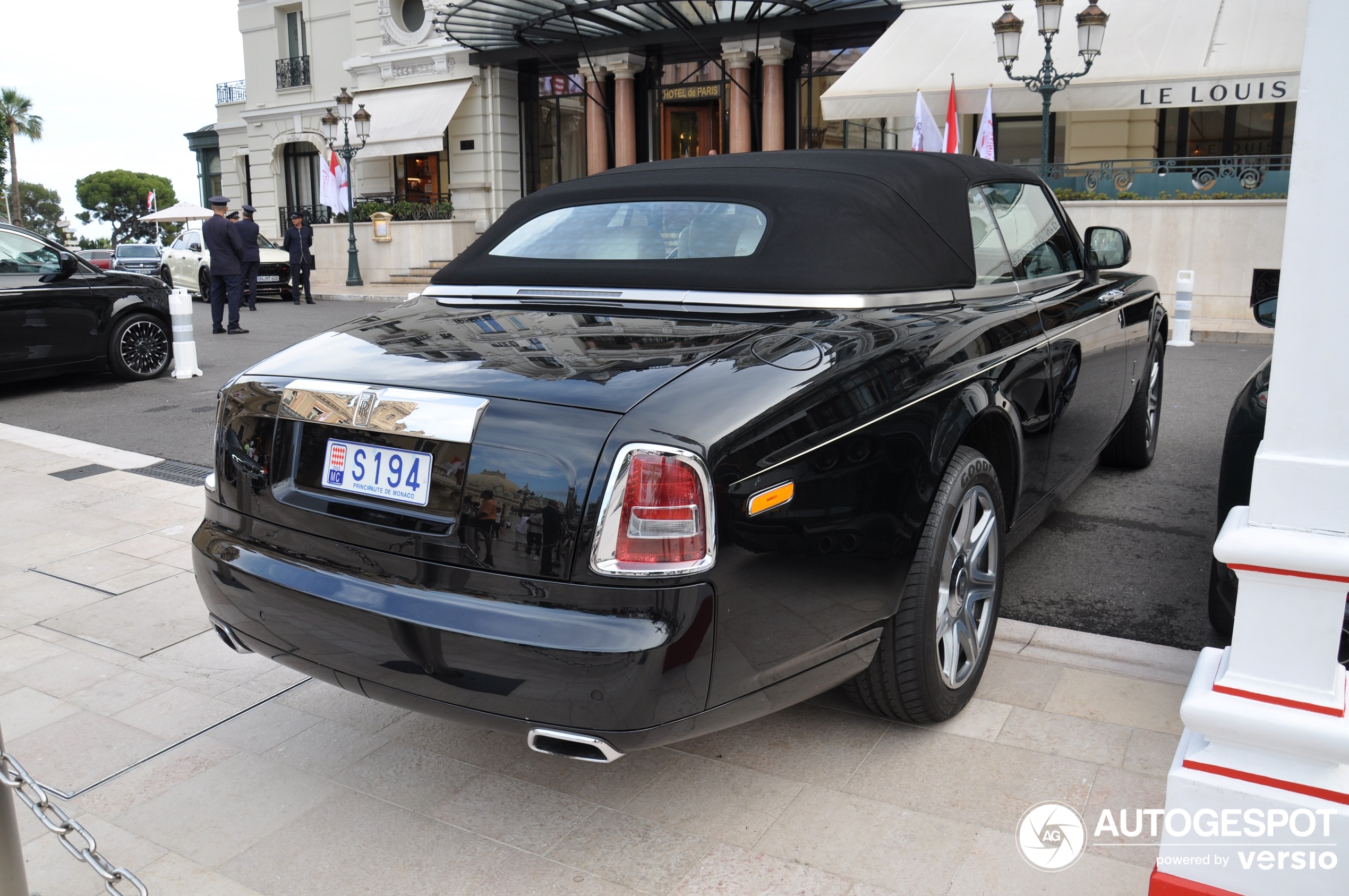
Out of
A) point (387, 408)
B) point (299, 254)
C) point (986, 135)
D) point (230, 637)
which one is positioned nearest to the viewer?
point (387, 408)

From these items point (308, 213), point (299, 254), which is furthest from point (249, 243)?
point (308, 213)

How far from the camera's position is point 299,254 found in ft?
70.6

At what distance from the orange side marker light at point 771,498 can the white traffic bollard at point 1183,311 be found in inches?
435

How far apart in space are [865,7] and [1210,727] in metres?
21.7

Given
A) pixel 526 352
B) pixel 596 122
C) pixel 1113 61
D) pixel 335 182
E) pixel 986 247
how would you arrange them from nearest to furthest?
pixel 526 352 → pixel 986 247 → pixel 1113 61 → pixel 596 122 → pixel 335 182

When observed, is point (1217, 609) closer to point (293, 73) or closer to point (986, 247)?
point (986, 247)

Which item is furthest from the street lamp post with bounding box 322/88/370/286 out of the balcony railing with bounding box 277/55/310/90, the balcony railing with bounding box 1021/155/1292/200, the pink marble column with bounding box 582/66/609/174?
the balcony railing with bounding box 1021/155/1292/200

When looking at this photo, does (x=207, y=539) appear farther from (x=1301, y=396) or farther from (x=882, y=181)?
(x=1301, y=396)

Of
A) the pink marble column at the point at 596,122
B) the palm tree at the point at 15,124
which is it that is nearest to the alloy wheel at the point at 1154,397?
the pink marble column at the point at 596,122

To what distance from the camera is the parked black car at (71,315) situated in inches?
358

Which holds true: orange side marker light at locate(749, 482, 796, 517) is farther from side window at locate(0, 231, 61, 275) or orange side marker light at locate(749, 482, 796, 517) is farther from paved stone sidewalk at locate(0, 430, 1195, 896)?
side window at locate(0, 231, 61, 275)

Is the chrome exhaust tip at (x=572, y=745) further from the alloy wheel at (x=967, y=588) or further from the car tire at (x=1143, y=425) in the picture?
the car tire at (x=1143, y=425)

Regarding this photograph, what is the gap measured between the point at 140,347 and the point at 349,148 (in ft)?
53.0

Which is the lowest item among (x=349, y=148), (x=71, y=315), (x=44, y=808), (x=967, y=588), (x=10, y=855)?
(x=10, y=855)
